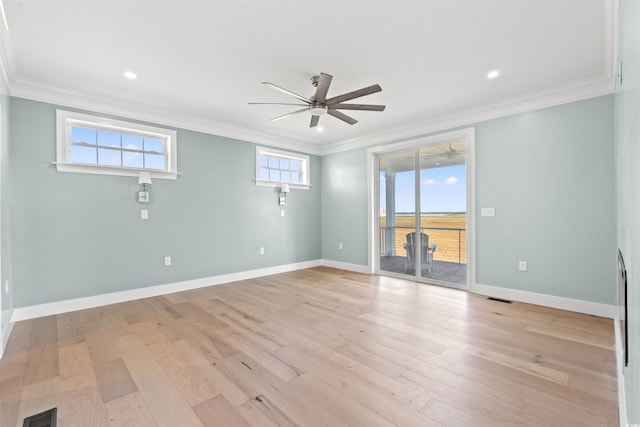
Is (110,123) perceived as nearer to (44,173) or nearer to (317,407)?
(44,173)

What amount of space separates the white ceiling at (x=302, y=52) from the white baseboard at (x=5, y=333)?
2.47 metres

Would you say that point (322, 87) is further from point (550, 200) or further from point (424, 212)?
point (550, 200)

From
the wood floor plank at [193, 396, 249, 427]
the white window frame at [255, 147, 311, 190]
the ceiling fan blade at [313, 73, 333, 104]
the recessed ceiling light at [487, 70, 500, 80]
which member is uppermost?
the recessed ceiling light at [487, 70, 500, 80]

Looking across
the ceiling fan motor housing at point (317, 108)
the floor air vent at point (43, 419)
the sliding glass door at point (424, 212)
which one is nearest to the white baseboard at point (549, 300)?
the sliding glass door at point (424, 212)

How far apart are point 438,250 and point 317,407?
382cm

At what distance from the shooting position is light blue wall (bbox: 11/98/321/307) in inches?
125

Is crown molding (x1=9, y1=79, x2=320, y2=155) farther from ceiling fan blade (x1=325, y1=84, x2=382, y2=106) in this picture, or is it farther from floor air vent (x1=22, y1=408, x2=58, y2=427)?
floor air vent (x1=22, y1=408, x2=58, y2=427)

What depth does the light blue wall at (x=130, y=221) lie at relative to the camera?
10.5 feet

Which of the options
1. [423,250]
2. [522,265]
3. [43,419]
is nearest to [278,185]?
[423,250]

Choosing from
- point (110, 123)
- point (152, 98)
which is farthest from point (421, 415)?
point (110, 123)

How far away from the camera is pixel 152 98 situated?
3.65 m

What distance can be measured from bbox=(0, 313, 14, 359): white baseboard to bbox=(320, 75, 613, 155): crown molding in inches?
212

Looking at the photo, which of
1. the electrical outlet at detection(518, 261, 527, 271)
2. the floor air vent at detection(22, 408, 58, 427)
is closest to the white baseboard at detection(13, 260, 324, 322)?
the floor air vent at detection(22, 408, 58, 427)

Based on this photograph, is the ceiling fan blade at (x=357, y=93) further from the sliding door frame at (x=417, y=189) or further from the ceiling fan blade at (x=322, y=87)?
the sliding door frame at (x=417, y=189)
